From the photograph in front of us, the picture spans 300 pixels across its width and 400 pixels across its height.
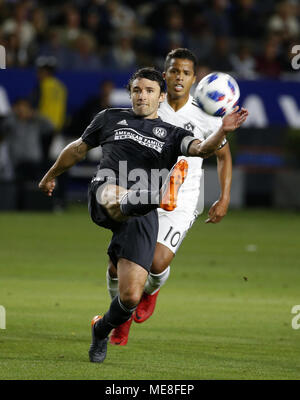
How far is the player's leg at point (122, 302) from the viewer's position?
24.1 ft

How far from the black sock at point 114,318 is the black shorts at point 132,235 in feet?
1.12

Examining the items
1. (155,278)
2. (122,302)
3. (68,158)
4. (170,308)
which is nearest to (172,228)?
(155,278)

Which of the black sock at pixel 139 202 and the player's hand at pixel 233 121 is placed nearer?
the player's hand at pixel 233 121

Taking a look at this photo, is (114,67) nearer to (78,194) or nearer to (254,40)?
(78,194)

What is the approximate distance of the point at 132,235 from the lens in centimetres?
748

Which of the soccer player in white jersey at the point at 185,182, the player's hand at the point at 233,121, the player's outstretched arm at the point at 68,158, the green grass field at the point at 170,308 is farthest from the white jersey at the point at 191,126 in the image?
the player's hand at the point at 233,121

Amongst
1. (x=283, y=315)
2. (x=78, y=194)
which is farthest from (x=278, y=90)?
(x=283, y=315)

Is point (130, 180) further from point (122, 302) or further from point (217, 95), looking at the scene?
point (217, 95)

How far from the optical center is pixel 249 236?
17.6 metres

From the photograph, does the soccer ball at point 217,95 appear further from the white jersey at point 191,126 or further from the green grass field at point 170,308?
the green grass field at point 170,308

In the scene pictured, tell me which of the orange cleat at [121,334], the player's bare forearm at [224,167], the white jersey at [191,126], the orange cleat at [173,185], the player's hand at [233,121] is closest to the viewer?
the player's hand at [233,121]

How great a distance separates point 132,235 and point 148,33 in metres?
17.5

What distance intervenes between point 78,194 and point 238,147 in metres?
3.87

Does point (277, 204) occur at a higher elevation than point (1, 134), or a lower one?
lower
